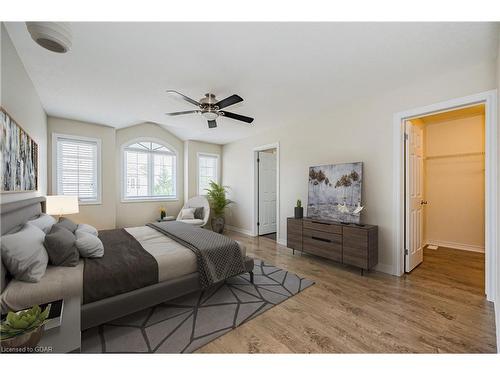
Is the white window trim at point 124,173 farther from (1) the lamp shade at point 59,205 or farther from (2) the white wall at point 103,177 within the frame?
(1) the lamp shade at point 59,205

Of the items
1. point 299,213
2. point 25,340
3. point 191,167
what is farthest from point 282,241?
point 25,340

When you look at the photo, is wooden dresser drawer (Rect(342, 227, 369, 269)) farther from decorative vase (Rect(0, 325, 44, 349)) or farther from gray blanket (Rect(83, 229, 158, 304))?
decorative vase (Rect(0, 325, 44, 349))

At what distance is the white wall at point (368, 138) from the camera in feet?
8.08

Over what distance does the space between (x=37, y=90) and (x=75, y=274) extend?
2.67 m

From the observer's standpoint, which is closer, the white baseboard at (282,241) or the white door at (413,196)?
the white door at (413,196)

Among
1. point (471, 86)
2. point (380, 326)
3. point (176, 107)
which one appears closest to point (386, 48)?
point (471, 86)

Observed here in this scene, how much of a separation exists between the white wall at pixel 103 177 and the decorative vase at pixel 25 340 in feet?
12.9

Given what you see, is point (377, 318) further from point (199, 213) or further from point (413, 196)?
point (199, 213)

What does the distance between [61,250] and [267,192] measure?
13.7ft

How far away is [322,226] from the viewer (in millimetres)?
3279

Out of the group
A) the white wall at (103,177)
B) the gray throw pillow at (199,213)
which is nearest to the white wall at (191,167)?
the gray throw pillow at (199,213)

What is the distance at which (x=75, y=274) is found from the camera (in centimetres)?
167
